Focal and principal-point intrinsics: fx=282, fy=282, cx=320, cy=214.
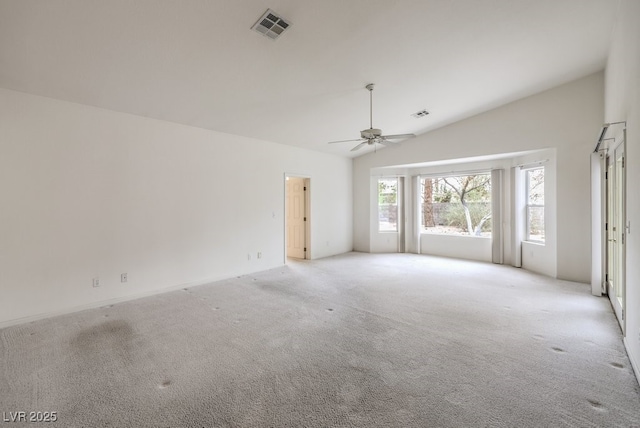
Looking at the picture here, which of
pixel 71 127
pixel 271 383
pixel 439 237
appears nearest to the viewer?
pixel 271 383

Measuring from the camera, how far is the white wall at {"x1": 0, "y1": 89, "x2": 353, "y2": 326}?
3320 millimetres

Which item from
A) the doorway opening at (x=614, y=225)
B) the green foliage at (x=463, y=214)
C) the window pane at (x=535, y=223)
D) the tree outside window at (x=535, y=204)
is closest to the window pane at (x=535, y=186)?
the tree outside window at (x=535, y=204)

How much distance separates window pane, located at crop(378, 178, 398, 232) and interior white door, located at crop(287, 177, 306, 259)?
2350 mm

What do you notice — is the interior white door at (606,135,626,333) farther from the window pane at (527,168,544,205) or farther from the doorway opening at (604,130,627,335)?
the window pane at (527,168,544,205)

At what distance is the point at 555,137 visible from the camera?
5176 mm

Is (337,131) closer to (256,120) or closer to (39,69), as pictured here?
(256,120)

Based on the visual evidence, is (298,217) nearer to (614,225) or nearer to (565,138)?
(565,138)

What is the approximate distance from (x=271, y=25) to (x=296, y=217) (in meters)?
5.05

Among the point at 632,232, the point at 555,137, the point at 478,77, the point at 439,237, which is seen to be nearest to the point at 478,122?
the point at 555,137

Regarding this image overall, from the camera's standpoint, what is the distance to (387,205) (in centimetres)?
812

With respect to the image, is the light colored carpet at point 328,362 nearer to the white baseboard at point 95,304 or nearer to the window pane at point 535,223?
the white baseboard at point 95,304

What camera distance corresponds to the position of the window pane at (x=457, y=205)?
6879 millimetres

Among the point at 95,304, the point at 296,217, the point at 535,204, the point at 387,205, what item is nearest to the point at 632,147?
the point at 535,204

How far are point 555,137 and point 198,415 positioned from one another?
6685 millimetres
